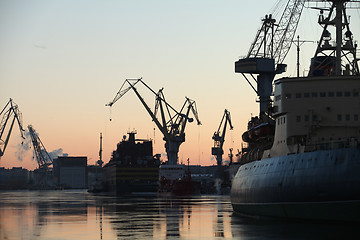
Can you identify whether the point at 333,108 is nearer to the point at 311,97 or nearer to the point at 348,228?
the point at 311,97

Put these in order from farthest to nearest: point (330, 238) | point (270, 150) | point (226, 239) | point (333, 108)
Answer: point (270, 150), point (333, 108), point (226, 239), point (330, 238)

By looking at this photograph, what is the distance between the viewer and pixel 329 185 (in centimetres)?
4522

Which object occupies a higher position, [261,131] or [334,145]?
[261,131]

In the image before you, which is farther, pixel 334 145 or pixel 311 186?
pixel 334 145

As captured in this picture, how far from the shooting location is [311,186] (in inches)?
1845

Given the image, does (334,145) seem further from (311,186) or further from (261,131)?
(261,131)

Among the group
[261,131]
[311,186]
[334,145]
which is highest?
[261,131]

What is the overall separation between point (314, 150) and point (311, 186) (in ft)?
12.4

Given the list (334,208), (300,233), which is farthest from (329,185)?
(300,233)

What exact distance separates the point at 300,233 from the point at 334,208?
4.17 meters

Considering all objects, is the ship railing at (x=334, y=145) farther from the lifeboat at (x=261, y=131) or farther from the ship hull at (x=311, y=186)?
the lifeboat at (x=261, y=131)

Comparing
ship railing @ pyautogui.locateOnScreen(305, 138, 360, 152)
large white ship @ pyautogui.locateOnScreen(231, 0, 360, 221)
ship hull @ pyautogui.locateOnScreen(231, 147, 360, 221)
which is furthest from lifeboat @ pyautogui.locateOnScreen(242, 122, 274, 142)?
ship railing @ pyautogui.locateOnScreen(305, 138, 360, 152)

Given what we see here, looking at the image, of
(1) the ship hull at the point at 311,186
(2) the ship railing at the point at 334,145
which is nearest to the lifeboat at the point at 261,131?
(1) the ship hull at the point at 311,186

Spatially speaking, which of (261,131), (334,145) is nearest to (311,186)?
(334,145)
